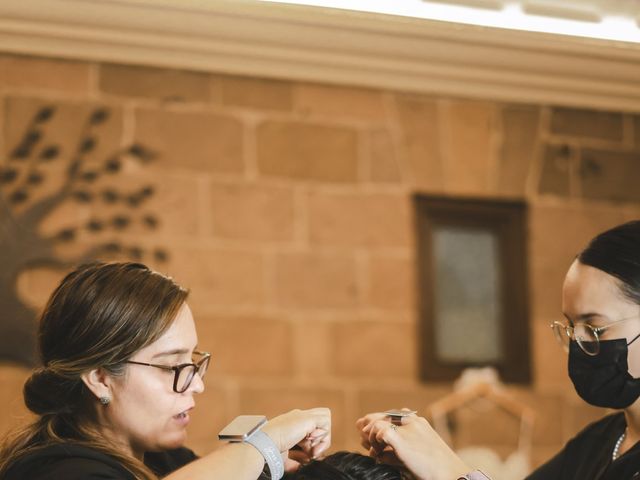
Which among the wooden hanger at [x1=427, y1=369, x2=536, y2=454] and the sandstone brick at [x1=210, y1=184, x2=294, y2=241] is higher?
the sandstone brick at [x1=210, y1=184, x2=294, y2=241]

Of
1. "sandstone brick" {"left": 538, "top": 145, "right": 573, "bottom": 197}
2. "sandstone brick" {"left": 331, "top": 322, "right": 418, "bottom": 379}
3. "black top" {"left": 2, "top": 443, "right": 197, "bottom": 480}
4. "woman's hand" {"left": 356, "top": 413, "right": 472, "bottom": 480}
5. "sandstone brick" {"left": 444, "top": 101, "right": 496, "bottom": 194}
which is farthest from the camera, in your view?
"sandstone brick" {"left": 538, "top": 145, "right": 573, "bottom": 197}

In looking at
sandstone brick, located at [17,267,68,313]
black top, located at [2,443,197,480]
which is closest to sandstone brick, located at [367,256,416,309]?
sandstone brick, located at [17,267,68,313]

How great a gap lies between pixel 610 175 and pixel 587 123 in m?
0.27

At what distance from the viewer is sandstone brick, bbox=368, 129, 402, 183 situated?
178 inches

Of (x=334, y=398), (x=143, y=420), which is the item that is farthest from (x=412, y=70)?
(x=143, y=420)

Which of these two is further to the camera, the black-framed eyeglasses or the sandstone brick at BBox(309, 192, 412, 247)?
the sandstone brick at BBox(309, 192, 412, 247)

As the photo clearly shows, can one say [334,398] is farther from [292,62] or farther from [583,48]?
[583,48]

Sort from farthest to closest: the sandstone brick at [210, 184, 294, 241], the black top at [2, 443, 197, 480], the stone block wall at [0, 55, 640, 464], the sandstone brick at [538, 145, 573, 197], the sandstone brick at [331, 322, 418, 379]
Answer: the sandstone brick at [538, 145, 573, 197], the sandstone brick at [331, 322, 418, 379], the sandstone brick at [210, 184, 294, 241], the stone block wall at [0, 55, 640, 464], the black top at [2, 443, 197, 480]

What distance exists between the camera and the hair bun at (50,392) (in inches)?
84.8

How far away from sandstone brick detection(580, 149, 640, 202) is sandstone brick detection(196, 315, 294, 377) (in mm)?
1644

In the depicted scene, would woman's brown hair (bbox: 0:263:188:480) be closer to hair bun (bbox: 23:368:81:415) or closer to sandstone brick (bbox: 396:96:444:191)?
hair bun (bbox: 23:368:81:415)

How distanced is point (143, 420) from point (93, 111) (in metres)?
2.24

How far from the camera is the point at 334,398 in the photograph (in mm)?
4305

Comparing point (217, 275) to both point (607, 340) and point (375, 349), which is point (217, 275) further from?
point (607, 340)
